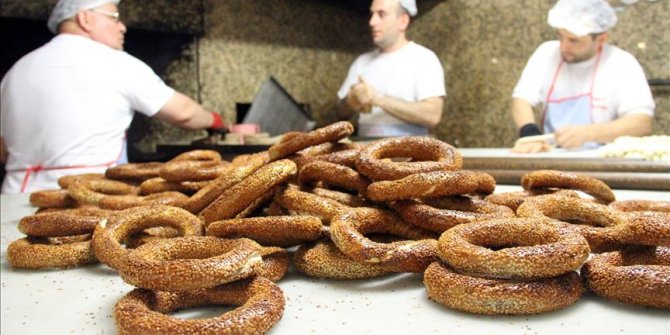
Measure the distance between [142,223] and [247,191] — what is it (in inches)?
13.7

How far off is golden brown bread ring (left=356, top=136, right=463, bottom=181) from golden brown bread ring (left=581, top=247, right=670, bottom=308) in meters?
0.54

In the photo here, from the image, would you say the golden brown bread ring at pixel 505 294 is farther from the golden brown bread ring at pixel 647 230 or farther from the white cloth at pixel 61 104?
the white cloth at pixel 61 104

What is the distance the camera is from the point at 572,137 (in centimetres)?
387

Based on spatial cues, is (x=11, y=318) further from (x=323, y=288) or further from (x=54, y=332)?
(x=323, y=288)

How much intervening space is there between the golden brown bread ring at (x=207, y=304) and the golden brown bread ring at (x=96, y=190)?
1170 mm

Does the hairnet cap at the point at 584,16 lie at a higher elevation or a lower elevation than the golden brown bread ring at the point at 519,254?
higher

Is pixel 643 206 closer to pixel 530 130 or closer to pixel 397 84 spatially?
pixel 530 130

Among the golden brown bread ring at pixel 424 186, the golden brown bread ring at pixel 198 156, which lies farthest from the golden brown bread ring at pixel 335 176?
the golden brown bread ring at pixel 198 156

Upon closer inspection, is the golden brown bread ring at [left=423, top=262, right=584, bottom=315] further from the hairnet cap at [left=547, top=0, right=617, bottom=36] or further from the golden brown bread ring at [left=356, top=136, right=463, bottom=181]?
the hairnet cap at [left=547, top=0, right=617, bottom=36]

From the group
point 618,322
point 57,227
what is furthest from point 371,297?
point 57,227

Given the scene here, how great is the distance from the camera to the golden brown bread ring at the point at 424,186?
1.51 m

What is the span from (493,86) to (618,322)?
18.0 ft

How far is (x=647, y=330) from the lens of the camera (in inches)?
42.3

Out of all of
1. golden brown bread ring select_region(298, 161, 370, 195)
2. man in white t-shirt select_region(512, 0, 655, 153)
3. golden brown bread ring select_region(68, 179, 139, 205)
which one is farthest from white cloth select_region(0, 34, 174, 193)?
man in white t-shirt select_region(512, 0, 655, 153)
